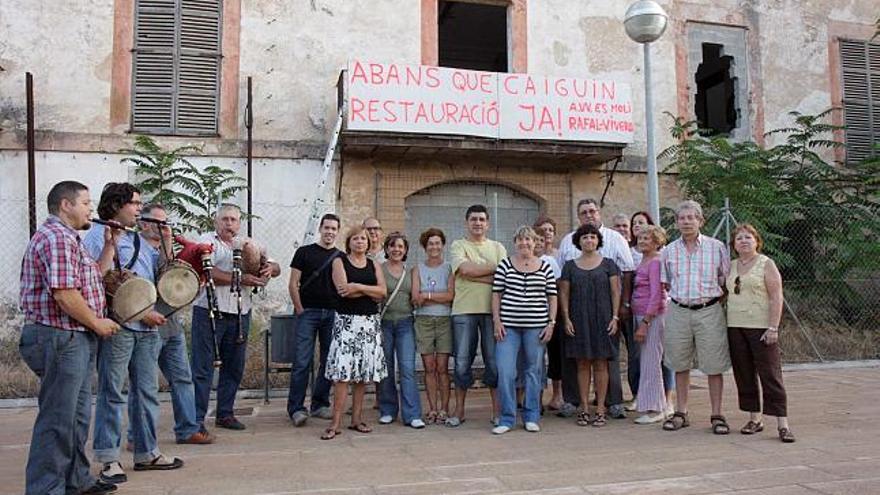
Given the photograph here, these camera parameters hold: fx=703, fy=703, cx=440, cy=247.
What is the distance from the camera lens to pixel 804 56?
12383 mm

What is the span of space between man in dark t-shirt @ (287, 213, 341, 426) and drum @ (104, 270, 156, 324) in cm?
192

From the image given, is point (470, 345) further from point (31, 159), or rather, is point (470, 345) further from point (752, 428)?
point (31, 159)

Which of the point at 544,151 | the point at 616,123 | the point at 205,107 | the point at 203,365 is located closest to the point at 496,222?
the point at 544,151

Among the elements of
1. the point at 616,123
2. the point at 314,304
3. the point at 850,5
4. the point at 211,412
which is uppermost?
the point at 850,5

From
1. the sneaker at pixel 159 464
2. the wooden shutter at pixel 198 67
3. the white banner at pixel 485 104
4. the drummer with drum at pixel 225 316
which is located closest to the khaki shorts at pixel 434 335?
the drummer with drum at pixel 225 316

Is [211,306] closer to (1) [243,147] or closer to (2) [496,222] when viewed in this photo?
(1) [243,147]

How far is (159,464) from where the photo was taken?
4359mm

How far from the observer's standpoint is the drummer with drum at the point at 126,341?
402 cm

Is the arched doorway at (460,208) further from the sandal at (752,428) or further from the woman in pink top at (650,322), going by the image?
the sandal at (752,428)

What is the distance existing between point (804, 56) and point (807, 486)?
34.9 feet

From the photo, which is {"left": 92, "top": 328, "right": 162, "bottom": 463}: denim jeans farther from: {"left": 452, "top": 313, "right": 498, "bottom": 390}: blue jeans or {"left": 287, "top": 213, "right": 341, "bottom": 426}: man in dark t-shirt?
{"left": 452, "top": 313, "right": 498, "bottom": 390}: blue jeans

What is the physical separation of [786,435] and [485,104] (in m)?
6.57

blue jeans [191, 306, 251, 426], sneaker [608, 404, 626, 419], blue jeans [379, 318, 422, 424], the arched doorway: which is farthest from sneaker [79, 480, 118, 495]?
the arched doorway

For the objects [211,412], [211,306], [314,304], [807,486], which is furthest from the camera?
[211,412]
